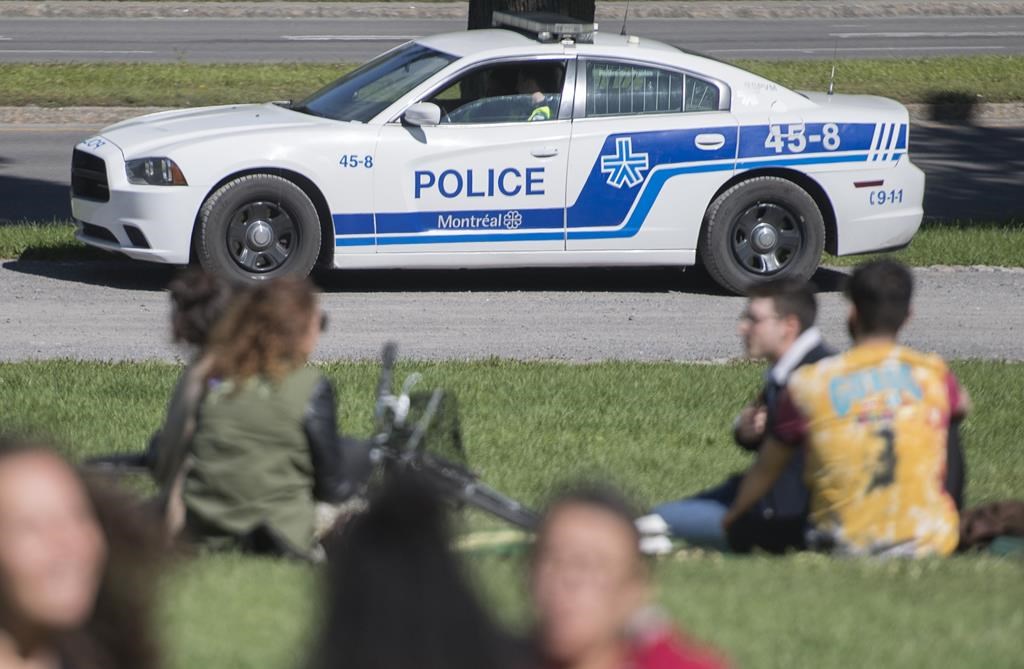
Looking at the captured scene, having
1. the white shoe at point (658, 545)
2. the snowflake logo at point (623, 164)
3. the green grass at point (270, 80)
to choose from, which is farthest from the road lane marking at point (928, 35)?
the white shoe at point (658, 545)

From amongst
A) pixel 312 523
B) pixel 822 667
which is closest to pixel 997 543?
pixel 822 667

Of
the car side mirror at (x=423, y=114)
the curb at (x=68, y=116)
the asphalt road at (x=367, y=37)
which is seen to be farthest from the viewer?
the asphalt road at (x=367, y=37)

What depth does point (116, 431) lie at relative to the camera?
283 inches

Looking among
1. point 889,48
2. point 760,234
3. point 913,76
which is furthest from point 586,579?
point 889,48

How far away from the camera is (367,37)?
83.2 feet

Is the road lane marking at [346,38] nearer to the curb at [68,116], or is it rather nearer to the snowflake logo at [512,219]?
the curb at [68,116]

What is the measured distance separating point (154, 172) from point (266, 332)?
5.39 meters

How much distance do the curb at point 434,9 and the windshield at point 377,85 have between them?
1644 centimetres

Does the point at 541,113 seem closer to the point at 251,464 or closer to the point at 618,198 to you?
the point at 618,198

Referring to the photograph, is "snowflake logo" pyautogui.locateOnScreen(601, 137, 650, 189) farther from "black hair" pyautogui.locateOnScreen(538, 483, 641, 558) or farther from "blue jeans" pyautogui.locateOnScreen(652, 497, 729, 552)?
"black hair" pyautogui.locateOnScreen(538, 483, 641, 558)

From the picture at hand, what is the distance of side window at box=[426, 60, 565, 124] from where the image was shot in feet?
33.6

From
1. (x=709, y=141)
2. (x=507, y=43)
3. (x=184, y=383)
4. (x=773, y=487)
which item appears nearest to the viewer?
(x=184, y=383)

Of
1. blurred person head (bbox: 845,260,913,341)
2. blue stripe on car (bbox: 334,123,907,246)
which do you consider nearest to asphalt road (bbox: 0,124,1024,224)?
blue stripe on car (bbox: 334,123,907,246)

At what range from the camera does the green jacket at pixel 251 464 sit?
16.0ft
